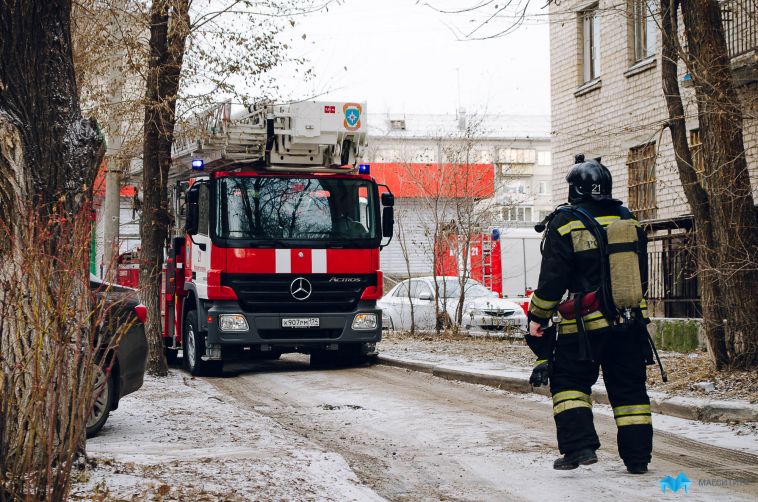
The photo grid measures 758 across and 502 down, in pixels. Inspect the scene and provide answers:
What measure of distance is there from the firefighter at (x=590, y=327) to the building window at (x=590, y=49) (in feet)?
59.8

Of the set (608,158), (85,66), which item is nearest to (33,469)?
(85,66)

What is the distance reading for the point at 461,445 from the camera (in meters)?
8.00

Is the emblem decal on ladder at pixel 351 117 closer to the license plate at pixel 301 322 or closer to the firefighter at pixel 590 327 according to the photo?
the license plate at pixel 301 322

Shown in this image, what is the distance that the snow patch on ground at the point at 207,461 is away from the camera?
5730 millimetres

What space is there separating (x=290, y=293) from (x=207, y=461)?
7576 mm

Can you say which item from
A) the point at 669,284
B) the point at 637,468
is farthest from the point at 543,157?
the point at 637,468

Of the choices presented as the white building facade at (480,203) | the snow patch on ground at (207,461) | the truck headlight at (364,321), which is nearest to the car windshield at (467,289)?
the white building facade at (480,203)

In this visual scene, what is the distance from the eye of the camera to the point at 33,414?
452cm

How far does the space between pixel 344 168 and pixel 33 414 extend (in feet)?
34.9

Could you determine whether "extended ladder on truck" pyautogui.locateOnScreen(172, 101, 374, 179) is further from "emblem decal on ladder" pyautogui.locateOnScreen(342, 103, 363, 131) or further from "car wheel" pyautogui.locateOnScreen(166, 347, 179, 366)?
"car wheel" pyautogui.locateOnScreen(166, 347, 179, 366)

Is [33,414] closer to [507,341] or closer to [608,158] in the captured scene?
[507,341]

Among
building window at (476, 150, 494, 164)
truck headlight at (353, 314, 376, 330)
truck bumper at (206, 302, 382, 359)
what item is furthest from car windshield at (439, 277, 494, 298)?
truck bumper at (206, 302, 382, 359)

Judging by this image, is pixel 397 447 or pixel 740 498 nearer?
pixel 740 498

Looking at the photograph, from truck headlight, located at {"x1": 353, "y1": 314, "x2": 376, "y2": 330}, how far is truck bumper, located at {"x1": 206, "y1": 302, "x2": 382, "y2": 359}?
0.05 metres
